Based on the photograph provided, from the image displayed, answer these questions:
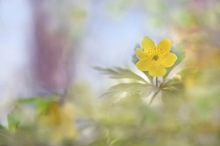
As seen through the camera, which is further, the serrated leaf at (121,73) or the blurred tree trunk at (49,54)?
the blurred tree trunk at (49,54)

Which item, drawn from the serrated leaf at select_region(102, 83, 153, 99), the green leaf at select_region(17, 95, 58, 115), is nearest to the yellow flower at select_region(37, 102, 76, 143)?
the green leaf at select_region(17, 95, 58, 115)

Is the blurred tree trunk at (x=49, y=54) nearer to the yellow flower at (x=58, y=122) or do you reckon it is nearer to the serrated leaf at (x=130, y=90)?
the yellow flower at (x=58, y=122)

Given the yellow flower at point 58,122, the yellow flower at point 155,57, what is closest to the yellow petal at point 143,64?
the yellow flower at point 155,57

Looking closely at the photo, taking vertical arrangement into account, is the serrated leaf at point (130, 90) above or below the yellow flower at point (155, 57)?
below

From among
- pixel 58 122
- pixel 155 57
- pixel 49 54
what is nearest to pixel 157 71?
pixel 155 57

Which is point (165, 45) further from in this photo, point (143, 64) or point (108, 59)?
point (108, 59)

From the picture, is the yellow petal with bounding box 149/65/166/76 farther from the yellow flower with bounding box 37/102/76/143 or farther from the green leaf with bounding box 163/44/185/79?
the yellow flower with bounding box 37/102/76/143
